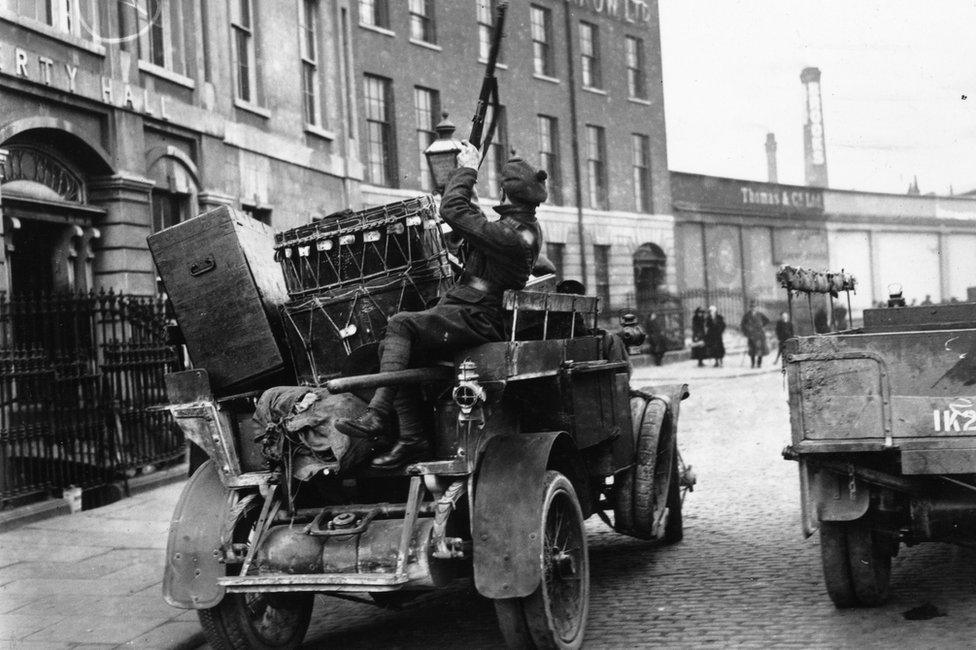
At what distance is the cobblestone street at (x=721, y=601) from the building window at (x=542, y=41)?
23296 millimetres

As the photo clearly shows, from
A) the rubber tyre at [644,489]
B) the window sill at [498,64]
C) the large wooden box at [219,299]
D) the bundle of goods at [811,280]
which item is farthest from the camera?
the window sill at [498,64]

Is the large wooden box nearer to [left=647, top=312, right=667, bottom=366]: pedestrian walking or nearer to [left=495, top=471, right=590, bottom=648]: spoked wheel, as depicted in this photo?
[left=495, top=471, right=590, bottom=648]: spoked wheel

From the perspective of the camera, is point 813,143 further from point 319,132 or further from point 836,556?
point 836,556

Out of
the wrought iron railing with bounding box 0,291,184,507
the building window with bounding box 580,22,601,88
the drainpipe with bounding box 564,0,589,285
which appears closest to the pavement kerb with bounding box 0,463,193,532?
the wrought iron railing with bounding box 0,291,184,507

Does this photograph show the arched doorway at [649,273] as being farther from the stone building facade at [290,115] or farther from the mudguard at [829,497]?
the mudguard at [829,497]

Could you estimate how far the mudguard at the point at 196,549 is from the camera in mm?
5180

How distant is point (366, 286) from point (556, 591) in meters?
1.91

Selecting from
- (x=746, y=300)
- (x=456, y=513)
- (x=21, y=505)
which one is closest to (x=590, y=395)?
(x=456, y=513)

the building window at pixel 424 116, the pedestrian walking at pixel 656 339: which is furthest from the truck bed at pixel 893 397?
the pedestrian walking at pixel 656 339

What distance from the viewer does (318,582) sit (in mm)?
4746

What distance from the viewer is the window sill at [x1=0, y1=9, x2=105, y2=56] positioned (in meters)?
11.6

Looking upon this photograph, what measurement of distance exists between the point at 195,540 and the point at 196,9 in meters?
12.2

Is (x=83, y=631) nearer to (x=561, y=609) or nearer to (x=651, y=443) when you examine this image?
(x=561, y=609)

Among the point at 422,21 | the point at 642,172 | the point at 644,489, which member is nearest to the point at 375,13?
the point at 422,21
